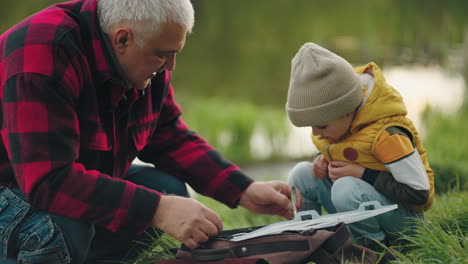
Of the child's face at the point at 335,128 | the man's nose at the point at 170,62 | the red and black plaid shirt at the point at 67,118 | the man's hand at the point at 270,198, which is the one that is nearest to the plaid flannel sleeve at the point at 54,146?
the red and black plaid shirt at the point at 67,118

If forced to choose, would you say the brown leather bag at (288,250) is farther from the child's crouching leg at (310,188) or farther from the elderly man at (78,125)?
the child's crouching leg at (310,188)

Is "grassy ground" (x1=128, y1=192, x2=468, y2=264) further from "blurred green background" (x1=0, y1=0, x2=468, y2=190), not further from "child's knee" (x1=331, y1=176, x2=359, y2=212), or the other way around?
"blurred green background" (x1=0, y1=0, x2=468, y2=190)

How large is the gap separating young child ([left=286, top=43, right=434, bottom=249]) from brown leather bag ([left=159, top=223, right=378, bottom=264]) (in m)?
0.27

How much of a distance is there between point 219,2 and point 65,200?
1015 cm

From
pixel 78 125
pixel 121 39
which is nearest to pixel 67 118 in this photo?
pixel 78 125

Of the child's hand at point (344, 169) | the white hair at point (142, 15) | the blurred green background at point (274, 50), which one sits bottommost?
the blurred green background at point (274, 50)

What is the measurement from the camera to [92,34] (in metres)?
2.22

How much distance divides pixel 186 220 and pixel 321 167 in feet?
2.39

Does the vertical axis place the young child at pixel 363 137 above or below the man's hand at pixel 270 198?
above

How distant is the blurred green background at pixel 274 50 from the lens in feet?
17.3

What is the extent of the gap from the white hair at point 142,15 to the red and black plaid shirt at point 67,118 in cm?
5

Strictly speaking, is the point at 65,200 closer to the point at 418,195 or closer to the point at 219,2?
the point at 418,195

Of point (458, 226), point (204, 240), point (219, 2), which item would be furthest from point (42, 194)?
point (219, 2)

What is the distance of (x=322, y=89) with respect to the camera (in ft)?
7.73
